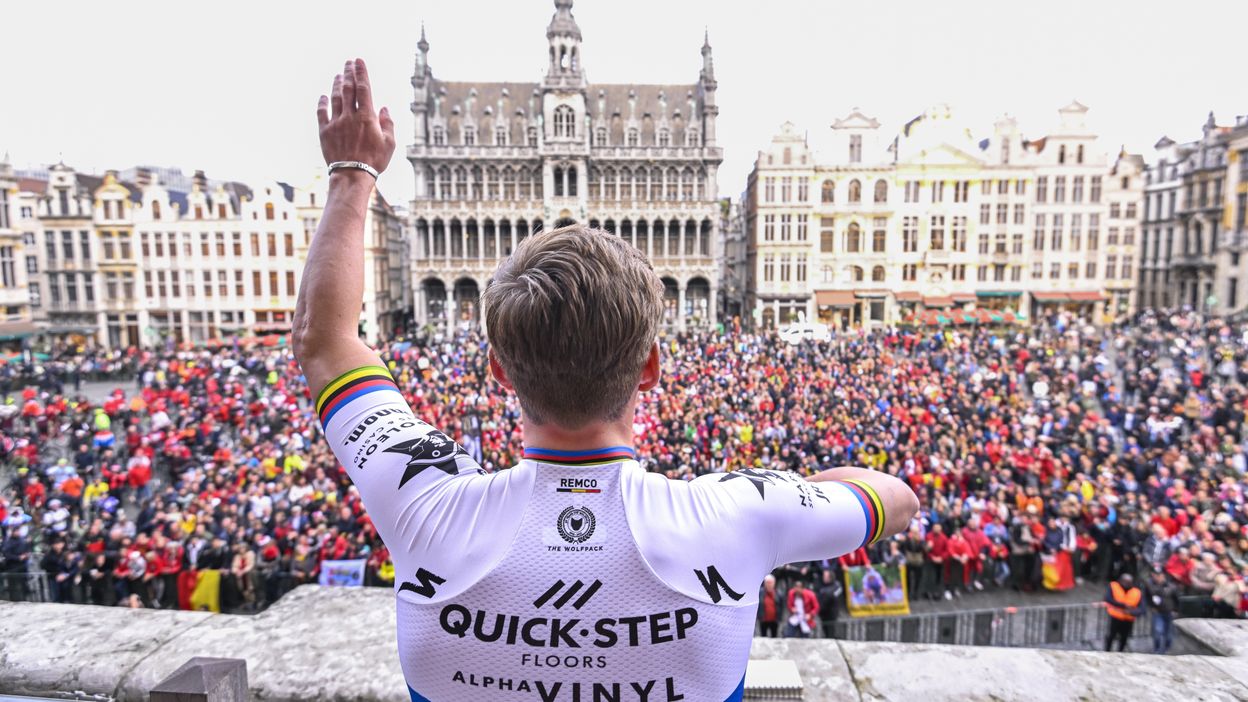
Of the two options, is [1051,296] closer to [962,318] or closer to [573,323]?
[962,318]

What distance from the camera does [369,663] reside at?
2785 mm

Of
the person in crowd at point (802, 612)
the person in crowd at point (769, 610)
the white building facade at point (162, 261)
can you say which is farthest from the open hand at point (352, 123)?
the white building facade at point (162, 261)

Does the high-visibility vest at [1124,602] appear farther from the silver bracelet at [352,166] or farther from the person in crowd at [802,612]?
the silver bracelet at [352,166]

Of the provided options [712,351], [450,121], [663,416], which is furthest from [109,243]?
[663,416]

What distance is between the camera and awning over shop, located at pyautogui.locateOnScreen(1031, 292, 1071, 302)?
1882 inches

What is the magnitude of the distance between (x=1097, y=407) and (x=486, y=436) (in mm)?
18471

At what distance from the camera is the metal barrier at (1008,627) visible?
939 centimetres

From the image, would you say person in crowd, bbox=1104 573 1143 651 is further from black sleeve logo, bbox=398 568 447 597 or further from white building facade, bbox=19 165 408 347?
white building facade, bbox=19 165 408 347

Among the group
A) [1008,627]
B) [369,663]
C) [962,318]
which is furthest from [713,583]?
[962,318]

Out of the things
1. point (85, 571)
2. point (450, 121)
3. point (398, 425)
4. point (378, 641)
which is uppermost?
point (450, 121)

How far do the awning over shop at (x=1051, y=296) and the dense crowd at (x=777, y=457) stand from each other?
→ 18725 millimetres

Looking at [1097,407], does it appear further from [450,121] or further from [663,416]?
[450,121]

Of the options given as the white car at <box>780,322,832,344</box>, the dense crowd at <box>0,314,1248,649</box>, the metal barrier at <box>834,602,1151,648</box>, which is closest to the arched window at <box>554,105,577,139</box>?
the white car at <box>780,322,832,344</box>

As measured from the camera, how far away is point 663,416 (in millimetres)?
18547
